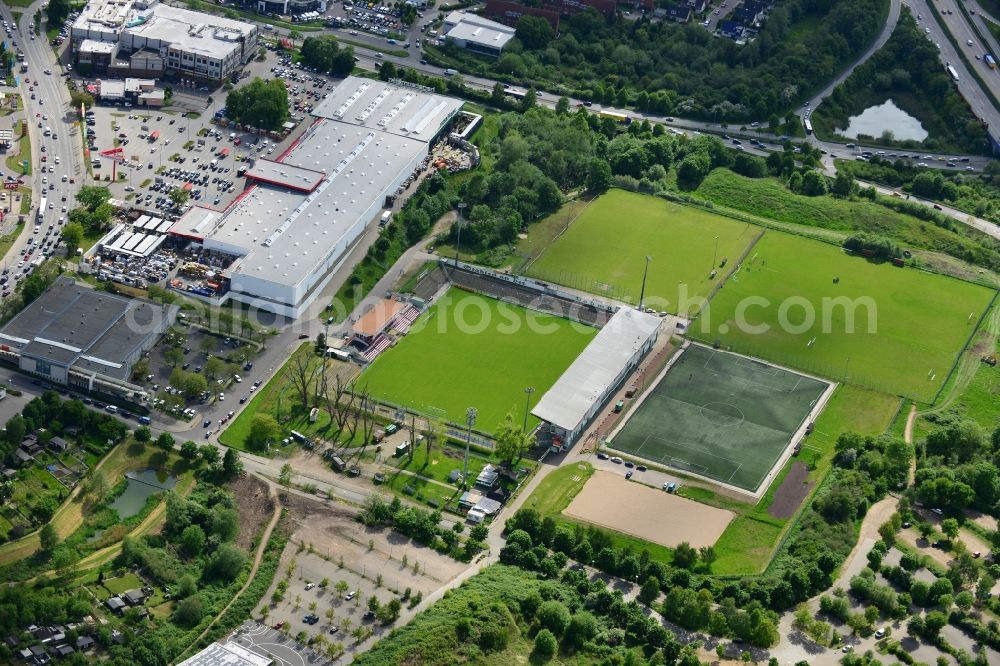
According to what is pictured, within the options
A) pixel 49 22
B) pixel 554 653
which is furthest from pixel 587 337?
pixel 49 22

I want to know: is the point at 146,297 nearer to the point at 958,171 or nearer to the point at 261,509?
the point at 261,509

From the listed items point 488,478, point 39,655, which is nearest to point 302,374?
point 488,478

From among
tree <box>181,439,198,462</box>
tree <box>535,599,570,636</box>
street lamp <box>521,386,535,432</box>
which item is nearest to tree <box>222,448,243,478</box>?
tree <box>181,439,198,462</box>

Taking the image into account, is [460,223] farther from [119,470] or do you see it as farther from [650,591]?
[650,591]

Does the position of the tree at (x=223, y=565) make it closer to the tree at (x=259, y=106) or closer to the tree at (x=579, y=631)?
the tree at (x=579, y=631)

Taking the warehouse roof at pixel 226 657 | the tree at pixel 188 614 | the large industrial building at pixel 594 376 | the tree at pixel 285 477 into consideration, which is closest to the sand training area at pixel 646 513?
the large industrial building at pixel 594 376
